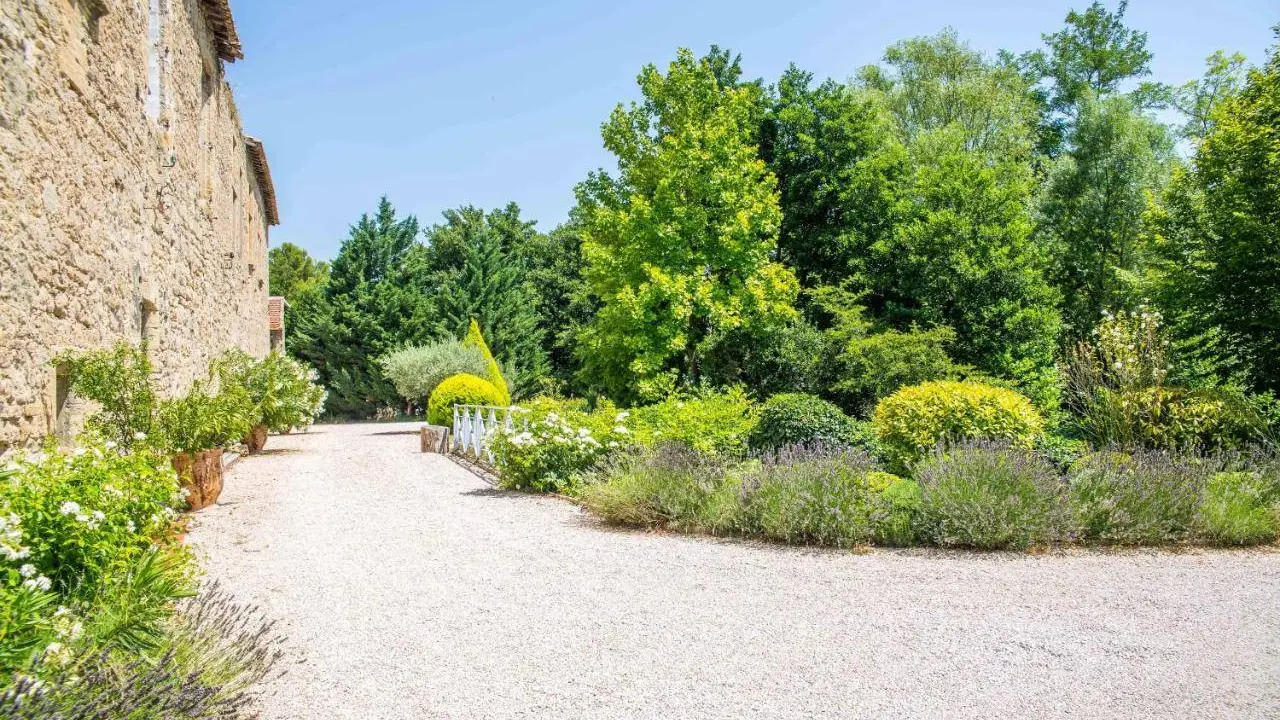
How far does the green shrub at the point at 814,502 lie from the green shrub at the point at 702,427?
6.93 ft

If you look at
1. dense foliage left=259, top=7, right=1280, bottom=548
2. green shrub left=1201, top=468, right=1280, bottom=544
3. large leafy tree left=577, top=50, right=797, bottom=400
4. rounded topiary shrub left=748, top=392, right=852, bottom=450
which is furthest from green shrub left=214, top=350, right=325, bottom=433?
green shrub left=1201, top=468, right=1280, bottom=544

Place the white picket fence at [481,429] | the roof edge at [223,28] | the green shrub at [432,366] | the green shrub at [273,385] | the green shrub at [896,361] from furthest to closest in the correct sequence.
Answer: the green shrub at [432,366], the green shrub at [896,361], the green shrub at [273,385], the roof edge at [223,28], the white picket fence at [481,429]

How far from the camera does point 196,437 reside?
310 inches

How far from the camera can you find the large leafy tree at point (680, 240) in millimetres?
18438

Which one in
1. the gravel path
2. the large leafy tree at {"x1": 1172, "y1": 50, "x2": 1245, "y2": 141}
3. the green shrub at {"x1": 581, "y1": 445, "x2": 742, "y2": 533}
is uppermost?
the large leafy tree at {"x1": 1172, "y1": 50, "x2": 1245, "y2": 141}

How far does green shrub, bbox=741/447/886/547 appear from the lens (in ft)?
21.9

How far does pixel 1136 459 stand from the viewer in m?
7.70

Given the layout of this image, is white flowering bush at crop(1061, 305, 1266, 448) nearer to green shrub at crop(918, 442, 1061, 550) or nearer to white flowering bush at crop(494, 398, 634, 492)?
green shrub at crop(918, 442, 1061, 550)

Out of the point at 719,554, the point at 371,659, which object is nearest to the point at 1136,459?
the point at 719,554

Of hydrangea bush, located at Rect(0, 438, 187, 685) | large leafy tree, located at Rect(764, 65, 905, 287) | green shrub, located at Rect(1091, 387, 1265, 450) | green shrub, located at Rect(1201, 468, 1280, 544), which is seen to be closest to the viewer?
hydrangea bush, located at Rect(0, 438, 187, 685)

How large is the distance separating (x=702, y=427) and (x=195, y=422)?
18.5 ft

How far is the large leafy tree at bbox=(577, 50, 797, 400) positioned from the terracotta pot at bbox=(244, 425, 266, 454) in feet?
25.8

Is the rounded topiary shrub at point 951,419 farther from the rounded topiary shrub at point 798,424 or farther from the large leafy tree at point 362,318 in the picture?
the large leafy tree at point 362,318

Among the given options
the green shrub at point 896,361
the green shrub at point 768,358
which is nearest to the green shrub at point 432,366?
the green shrub at point 768,358
